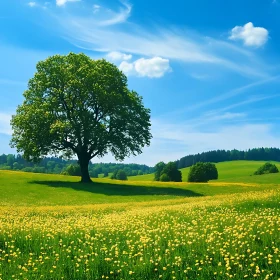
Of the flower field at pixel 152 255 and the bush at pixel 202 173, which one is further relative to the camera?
the bush at pixel 202 173

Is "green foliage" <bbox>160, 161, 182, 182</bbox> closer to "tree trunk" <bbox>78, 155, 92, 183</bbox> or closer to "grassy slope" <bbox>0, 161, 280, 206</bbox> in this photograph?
"grassy slope" <bbox>0, 161, 280, 206</bbox>

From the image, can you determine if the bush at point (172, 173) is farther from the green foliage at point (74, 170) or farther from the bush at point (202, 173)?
the green foliage at point (74, 170)

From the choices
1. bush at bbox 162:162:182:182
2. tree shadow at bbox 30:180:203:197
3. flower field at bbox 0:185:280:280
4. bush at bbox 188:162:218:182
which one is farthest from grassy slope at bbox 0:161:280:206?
bush at bbox 162:162:182:182

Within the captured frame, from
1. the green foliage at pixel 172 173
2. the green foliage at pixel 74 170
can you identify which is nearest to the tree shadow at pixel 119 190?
the green foliage at pixel 172 173

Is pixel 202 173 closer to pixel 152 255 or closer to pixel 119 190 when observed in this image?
pixel 119 190

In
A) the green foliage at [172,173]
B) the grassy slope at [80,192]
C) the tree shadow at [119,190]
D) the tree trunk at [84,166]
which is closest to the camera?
the grassy slope at [80,192]

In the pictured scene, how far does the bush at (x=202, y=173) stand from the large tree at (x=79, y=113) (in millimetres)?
51149

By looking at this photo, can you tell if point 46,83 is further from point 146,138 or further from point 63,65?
point 146,138

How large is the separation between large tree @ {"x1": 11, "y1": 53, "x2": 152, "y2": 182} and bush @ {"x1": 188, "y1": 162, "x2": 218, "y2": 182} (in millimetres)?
51149

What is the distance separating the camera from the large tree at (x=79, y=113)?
56.2 m

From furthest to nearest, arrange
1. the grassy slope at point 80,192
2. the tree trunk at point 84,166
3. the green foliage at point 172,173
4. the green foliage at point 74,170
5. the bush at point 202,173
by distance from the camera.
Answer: the green foliage at point 74,170 < the green foliage at point 172,173 < the bush at point 202,173 < the tree trunk at point 84,166 < the grassy slope at point 80,192

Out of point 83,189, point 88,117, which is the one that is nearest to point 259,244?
point 83,189

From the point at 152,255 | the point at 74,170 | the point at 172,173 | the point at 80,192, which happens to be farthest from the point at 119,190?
the point at 74,170

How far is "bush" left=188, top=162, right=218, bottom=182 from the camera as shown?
10875 centimetres
